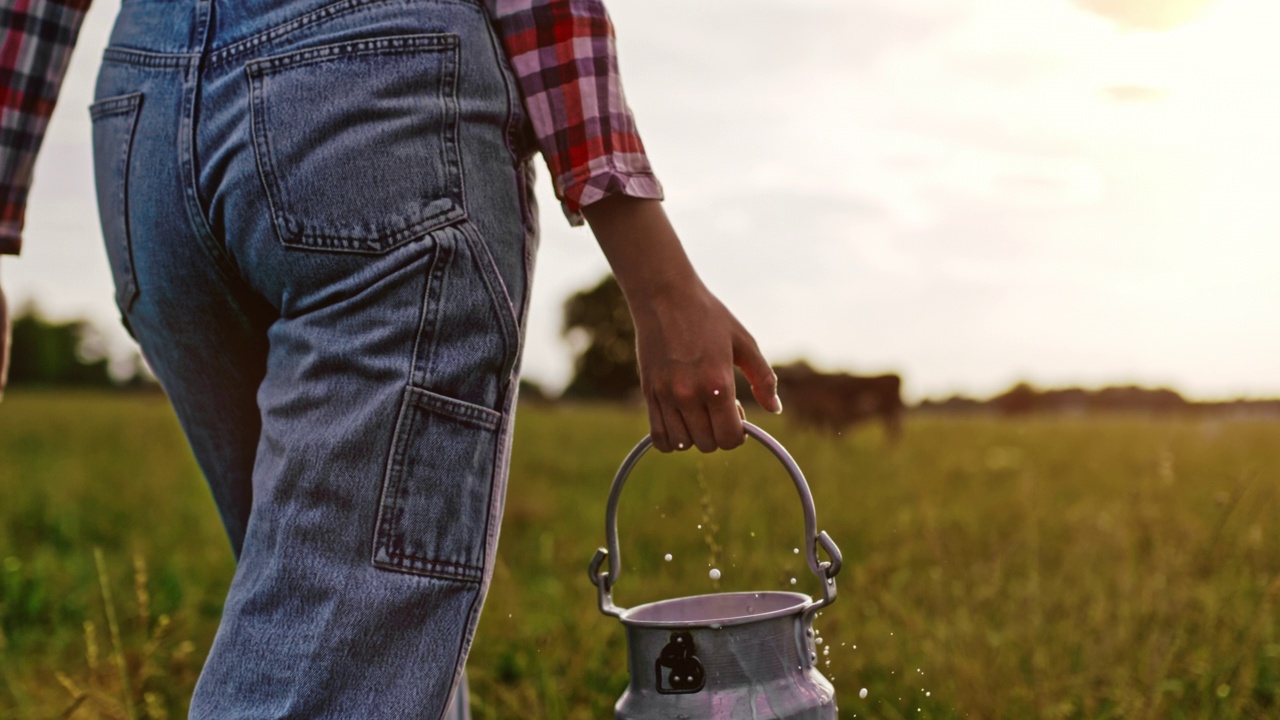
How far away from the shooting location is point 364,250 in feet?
3.64

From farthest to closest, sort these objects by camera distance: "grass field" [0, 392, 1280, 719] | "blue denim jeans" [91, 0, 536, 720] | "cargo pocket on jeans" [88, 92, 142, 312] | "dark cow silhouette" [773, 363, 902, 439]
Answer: "dark cow silhouette" [773, 363, 902, 439], "grass field" [0, 392, 1280, 719], "cargo pocket on jeans" [88, 92, 142, 312], "blue denim jeans" [91, 0, 536, 720]

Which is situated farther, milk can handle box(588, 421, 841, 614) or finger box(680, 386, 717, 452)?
milk can handle box(588, 421, 841, 614)

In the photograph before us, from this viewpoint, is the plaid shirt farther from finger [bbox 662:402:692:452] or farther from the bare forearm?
finger [bbox 662:402:692:452]

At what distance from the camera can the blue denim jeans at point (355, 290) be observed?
1069mm

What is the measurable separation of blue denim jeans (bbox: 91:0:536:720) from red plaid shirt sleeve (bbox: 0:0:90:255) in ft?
0.98

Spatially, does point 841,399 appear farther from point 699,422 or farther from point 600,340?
point 600,340

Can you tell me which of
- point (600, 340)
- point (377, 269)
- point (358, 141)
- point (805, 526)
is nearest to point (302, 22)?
point (358, 141)

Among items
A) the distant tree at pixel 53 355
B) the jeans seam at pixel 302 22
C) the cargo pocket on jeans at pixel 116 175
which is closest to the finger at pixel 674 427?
the jeans seam at pixel 302 22

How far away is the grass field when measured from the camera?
2.54m

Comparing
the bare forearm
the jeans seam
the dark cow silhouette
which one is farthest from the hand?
the dark cow silhouette

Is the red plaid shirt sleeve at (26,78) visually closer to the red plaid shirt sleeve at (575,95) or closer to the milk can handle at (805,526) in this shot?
the red plaid shirt sleeve at (575,95)

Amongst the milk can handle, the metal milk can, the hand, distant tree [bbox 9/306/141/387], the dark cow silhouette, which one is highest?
the hand

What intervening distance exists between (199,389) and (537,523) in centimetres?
394

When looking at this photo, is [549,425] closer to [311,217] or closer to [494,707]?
[494,707]
